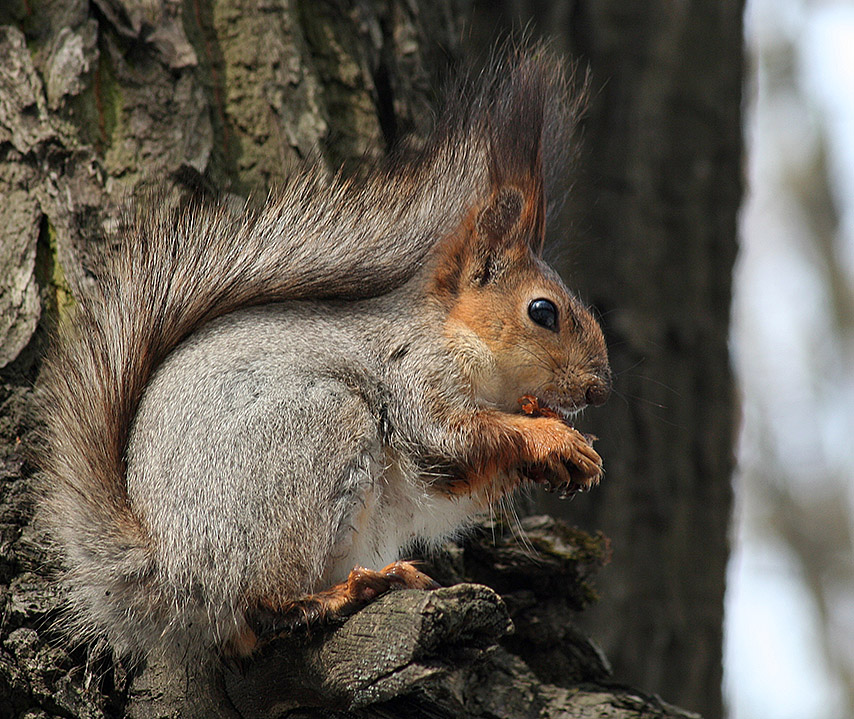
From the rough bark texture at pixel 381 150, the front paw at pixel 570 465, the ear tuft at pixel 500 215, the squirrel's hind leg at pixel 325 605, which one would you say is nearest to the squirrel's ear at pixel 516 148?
the ear tuft at pixel 500 215

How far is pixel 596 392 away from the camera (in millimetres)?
1879

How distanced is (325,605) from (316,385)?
1.17 ft

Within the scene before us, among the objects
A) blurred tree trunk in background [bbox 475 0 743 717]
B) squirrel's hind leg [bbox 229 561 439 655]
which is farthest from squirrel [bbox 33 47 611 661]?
blurred tree trunk in background [bbox 475 0 743 717]

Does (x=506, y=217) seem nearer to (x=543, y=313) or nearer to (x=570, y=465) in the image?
(x=543, y=313)

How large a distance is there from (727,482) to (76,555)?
178 cm

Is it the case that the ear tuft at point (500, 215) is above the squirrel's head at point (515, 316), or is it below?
above

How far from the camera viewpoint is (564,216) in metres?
2.40

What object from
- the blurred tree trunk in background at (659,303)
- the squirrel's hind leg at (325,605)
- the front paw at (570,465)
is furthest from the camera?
the blurred tree trunk in background at (659,303)

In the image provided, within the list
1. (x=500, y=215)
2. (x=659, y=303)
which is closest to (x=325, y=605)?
(x=500, y=215)

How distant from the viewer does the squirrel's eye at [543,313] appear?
187cm

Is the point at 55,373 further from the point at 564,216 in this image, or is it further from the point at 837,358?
the point at 837,358

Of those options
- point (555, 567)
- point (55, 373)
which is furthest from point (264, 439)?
point (555, 567)

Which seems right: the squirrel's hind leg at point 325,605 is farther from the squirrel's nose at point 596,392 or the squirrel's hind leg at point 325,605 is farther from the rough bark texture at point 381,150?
the squirrel's nose at point 596,392

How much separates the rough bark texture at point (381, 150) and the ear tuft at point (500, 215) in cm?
35
